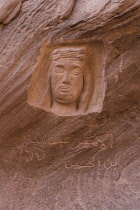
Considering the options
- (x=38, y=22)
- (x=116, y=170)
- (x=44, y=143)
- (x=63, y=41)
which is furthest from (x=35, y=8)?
(x=116, y=170)

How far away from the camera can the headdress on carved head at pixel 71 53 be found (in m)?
2.70

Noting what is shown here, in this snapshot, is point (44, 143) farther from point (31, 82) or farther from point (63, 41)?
point (63, 41)

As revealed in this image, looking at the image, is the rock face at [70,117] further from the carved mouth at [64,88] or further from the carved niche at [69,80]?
the carved mouth at [64,88]

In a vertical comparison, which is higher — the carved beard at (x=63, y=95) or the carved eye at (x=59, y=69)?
the carved eye at (x=59, y=69)

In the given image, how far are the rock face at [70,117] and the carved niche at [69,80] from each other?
0.04 ft

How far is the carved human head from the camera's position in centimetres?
271

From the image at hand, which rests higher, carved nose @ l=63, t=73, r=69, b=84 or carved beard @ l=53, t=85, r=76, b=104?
carved nose @ l=63, t=73, r=69, b=84

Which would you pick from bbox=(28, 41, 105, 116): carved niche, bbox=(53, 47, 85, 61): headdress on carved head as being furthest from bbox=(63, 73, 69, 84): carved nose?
bbox=(53, 47, 85, 61): headdress on carved head

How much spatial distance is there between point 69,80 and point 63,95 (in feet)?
0.40

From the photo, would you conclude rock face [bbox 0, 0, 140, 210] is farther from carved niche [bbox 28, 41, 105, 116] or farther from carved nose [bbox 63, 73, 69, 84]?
carved nose [bbox 63, 73, 69, 84]

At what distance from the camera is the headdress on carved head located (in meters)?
2.70

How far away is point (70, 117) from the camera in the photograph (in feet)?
9.06

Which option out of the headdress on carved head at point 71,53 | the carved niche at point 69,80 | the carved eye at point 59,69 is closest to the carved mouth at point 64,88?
the carved niche at point 69,80

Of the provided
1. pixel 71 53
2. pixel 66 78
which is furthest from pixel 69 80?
pixel 71 53
